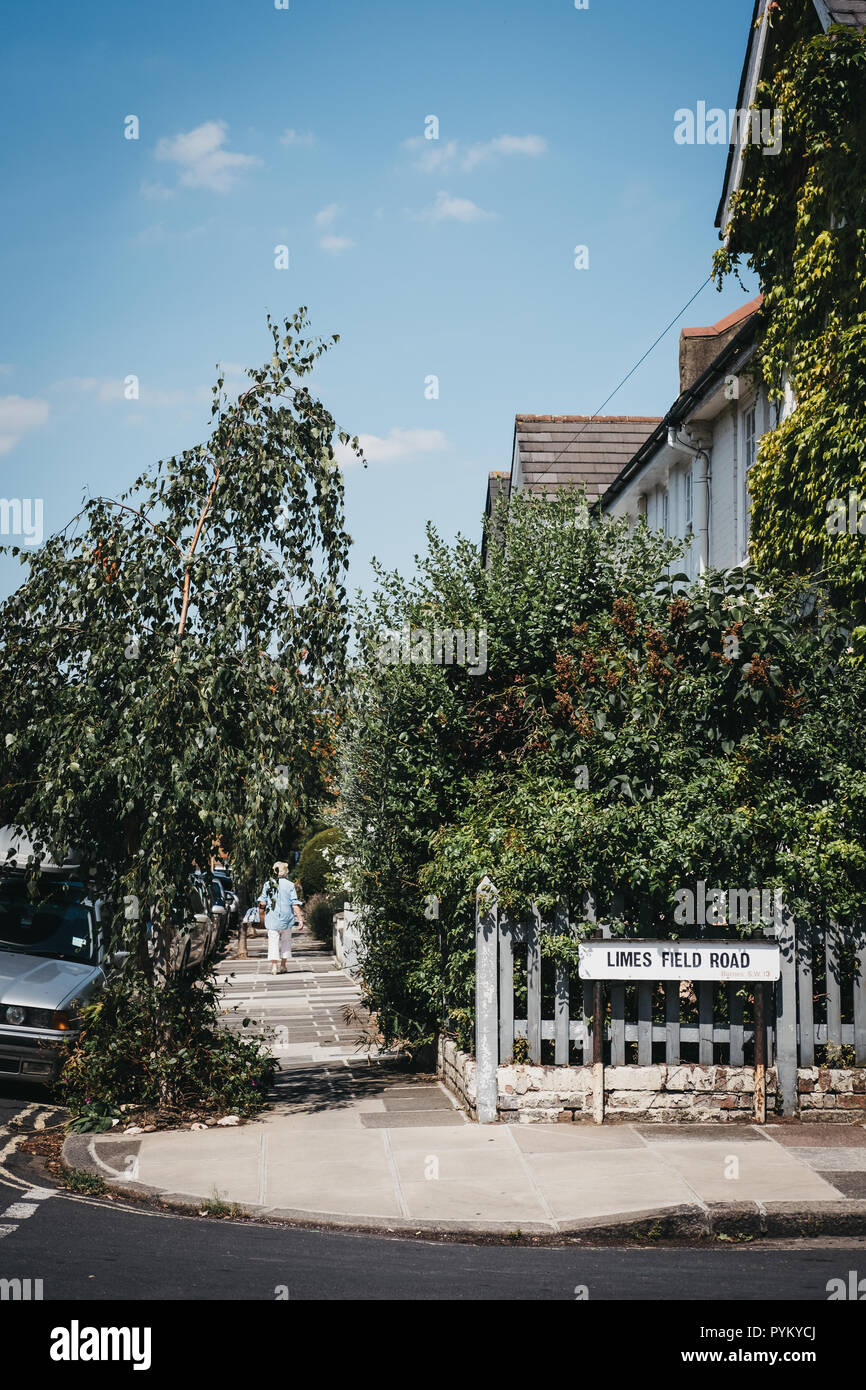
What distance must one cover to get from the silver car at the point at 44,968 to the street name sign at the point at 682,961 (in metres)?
3.63

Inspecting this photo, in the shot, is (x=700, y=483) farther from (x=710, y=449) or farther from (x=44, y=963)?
(x=44, y=963)

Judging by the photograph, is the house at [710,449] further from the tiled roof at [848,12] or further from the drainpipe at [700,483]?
the tiled roof at [848,12]

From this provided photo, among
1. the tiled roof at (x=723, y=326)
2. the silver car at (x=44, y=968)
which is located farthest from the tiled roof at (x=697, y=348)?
the silver car at (x=44, y=968)

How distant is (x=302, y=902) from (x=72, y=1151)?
2901 cm

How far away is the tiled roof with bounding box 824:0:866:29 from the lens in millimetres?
12648

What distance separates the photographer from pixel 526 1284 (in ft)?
19.2

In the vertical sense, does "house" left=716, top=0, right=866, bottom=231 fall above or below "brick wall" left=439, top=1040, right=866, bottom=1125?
above

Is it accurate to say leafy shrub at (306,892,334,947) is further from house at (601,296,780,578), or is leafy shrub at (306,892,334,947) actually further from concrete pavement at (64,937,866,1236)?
concrete pavement at (64,937,866,1236)

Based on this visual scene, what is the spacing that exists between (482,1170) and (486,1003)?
1497mm

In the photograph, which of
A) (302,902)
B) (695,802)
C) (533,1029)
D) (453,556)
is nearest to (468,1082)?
(533,1029)

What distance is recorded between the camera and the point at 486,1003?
9.20 m

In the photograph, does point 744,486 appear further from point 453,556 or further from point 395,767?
point 395,767

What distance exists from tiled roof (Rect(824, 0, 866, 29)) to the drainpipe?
20.7 feet

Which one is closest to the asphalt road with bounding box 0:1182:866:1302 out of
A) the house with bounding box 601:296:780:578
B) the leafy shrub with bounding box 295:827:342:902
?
the house with bounding box 601:296:780:578
